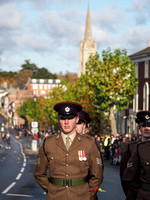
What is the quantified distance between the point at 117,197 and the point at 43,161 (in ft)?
26.0

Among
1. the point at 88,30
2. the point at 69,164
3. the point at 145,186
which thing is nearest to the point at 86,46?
the point at 88,30

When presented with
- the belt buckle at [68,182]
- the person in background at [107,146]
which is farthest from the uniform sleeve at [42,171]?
the person in background at [107,146]

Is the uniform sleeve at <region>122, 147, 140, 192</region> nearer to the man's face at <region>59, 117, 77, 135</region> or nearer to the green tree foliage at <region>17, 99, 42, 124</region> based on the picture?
the man's face at <region>59, 117, 77, 135</region>

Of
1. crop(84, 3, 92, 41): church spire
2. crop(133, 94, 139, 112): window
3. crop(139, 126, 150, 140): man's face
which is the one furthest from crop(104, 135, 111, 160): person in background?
crop(84, 3, 92, 41): church spire

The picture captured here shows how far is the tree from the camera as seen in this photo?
4491cm

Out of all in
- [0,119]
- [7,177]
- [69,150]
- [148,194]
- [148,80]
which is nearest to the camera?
[148,194]

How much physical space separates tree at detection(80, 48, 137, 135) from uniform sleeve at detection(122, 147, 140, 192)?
37810 millimetres

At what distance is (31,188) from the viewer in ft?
54.9

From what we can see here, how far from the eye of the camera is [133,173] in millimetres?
6594

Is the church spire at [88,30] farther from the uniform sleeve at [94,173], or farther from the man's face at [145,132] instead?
the uniform sleeve at [94,173]

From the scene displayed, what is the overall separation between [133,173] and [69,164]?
3.24 ft

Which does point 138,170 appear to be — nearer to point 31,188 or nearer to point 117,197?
point 117,197

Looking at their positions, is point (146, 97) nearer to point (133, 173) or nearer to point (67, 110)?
point (67, 110)

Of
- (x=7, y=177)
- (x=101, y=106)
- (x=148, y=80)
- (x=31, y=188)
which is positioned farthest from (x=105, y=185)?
(x=148, y=80)
